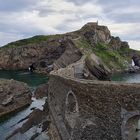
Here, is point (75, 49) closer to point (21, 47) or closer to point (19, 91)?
point (21, 47)

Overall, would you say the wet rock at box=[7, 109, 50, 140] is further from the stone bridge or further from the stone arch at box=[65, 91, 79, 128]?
the stone bridge

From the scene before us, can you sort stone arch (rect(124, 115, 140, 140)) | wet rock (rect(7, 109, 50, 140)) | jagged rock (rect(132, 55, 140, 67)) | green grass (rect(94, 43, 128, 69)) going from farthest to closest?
jagged rock (rect(132, 55, 140, 67))
green grass (rect(94, 43, 128, 69))
wet rock (rect(7, 109, 50, 140))
stone arch (rect(124, 115, 140, 140))

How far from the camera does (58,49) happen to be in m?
147

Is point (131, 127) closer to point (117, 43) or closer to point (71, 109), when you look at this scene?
point (71, 109)

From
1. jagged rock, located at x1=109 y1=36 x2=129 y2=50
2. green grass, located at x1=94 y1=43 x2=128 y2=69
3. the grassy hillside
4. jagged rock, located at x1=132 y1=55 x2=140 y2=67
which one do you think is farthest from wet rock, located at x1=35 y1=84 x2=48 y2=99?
jagged rock, located at x1=132 y1=55 x2=140 y2=67

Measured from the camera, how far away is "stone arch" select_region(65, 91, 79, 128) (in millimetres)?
33531

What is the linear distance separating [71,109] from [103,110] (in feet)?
13.4

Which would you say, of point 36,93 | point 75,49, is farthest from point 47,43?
point 36,93

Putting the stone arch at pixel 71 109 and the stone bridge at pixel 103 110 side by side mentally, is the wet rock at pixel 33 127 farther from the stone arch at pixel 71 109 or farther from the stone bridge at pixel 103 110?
the stone bridge at pixel 103 110

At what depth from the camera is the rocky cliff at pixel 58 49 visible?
145 metres

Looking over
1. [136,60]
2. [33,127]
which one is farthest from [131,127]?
[136,60]

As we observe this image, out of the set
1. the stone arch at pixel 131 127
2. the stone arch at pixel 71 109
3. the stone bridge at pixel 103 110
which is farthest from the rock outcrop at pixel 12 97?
the stone arch at pixel 131 127

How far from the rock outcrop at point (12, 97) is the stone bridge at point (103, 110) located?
99.3 ft

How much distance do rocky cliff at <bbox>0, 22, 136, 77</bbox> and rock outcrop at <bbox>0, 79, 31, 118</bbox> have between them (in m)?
63.6
